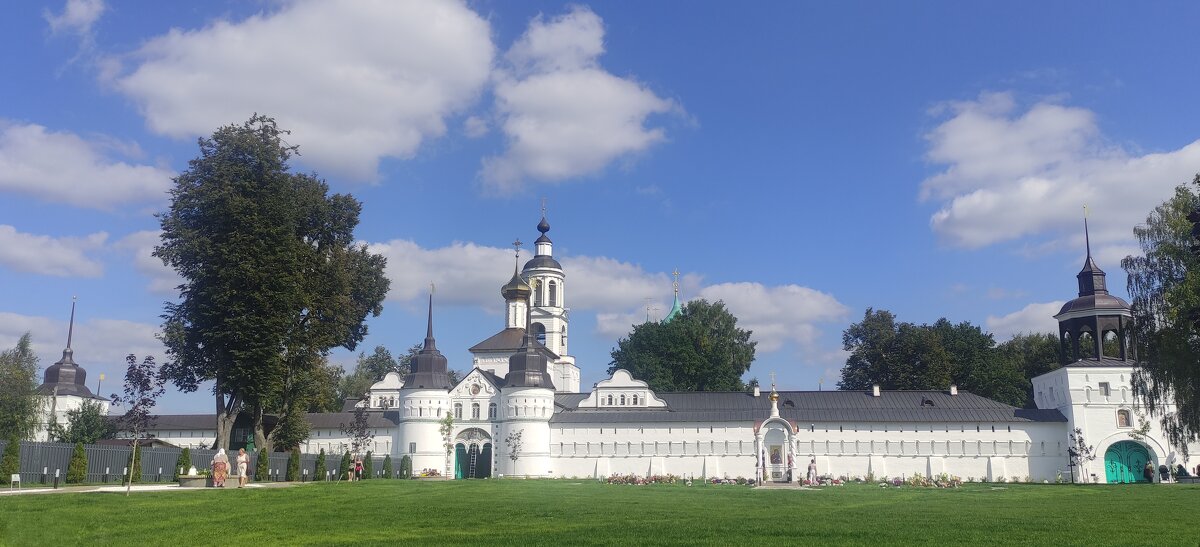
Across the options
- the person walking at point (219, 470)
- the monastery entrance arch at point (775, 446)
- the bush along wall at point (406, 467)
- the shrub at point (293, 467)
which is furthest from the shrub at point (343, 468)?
the monastery entrance arch at point (775, 446)

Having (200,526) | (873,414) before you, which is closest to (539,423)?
(873,414)

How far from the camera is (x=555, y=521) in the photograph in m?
16.5

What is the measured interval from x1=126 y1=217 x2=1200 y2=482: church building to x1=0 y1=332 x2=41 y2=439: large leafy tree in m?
17.9

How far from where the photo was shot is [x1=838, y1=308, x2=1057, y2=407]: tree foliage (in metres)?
69.8

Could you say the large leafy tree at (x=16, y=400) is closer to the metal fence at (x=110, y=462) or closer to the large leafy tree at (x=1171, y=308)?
the metal fence at (x=110, y=462)

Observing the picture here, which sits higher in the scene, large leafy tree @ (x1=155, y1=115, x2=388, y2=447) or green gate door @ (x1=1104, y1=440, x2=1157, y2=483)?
large leafy tree @ (x1=155, y1=115, x2=388, y2=447)

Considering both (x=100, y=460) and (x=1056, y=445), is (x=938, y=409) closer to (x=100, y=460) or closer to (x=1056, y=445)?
(x=1056, y=445)

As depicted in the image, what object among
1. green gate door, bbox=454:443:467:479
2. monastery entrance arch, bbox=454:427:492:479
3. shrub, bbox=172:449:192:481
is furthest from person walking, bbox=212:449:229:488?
green gate door, bbox=454:443:467:479

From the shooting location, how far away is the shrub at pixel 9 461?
2600cm

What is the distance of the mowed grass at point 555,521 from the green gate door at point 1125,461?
37.7m

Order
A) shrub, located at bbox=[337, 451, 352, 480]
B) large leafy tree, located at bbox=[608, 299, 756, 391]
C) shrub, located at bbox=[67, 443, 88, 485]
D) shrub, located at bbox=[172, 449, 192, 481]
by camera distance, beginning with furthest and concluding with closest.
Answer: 1. large leafy tree, located at bbox=[608, 299, 756, 391]
2. shrub, located at bbox=[337, 451, 352, 480]
3. shrub, located at bbox=[172, 449, 192, 481]
4. shrub, located at bbox=[67, 443, 88, 485]

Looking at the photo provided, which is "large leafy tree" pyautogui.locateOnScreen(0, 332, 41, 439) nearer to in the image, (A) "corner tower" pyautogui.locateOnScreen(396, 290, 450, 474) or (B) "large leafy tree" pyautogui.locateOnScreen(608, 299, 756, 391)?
(A) "corner tower" pyautogui.locateOnScreen(396, 290, 450, 474)

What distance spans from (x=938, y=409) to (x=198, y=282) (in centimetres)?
4443

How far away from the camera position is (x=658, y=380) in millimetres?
74938
